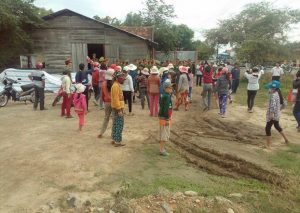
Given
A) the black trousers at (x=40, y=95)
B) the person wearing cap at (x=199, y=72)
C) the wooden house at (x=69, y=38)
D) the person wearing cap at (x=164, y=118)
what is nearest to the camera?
the person wearing cap at (x=164, y=118)

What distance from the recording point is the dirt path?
6.06 m

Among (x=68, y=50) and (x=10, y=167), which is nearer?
(x=10, y=167)

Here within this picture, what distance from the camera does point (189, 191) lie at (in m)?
5.95

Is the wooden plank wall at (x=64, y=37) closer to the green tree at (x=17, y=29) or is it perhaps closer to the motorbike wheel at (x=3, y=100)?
the green tree at (x=17, y=29)

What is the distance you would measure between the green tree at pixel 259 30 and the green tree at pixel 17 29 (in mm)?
14060

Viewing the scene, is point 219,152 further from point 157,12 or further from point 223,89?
point 157,12

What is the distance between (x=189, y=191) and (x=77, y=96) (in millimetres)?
4802

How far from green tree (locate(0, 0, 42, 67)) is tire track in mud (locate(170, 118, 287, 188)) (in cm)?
1347

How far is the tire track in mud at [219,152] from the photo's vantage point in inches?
276

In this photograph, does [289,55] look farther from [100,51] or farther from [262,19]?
[100,51]

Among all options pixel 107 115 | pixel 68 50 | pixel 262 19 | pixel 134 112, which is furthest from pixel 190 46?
pixel 107 115

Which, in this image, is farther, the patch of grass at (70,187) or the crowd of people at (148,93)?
the crowd of people at (148,93)

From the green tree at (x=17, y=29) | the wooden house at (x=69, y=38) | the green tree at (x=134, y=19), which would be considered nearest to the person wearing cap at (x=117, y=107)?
the green tree at (x=17, y=29)

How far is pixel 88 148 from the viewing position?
26.2 ft
